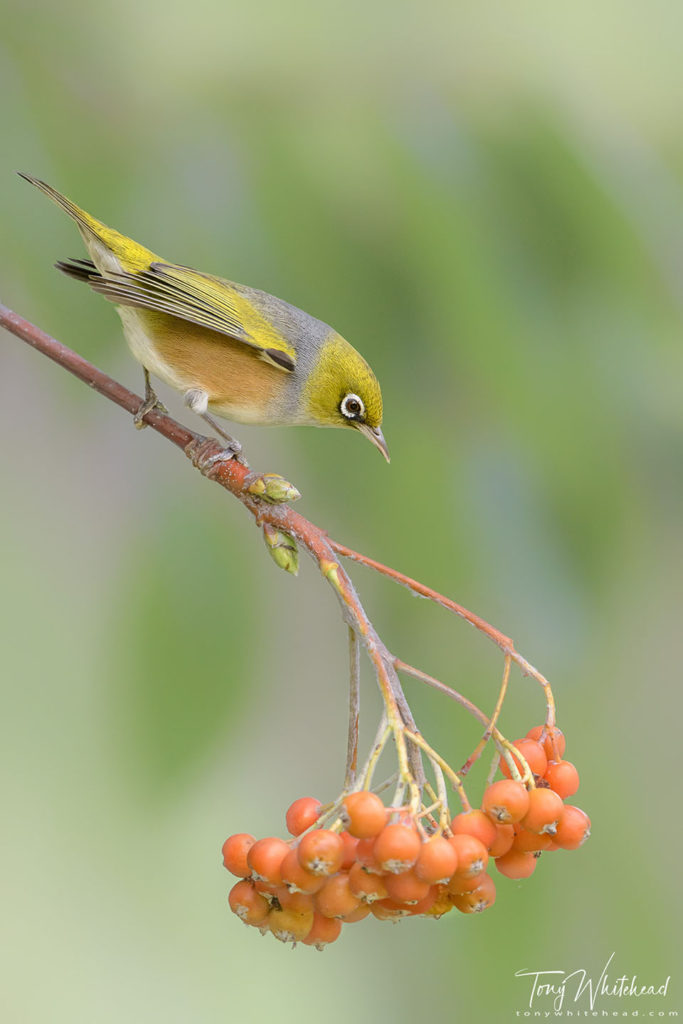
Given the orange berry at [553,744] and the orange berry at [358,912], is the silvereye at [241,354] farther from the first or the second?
the orange berry at [358,912]

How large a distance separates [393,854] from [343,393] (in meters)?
0.58

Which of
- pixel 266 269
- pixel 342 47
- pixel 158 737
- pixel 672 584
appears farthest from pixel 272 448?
pixel 672 584

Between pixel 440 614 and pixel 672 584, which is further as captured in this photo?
pixel 672 584

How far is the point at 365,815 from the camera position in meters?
0.59

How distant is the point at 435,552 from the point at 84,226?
1.85ft

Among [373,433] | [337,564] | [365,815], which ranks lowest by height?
[365,815]

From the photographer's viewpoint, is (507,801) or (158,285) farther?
(158,285)

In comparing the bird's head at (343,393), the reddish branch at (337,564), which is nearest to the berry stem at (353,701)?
the reddish branch at (337,564)

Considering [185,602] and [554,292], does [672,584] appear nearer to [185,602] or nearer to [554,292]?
[554,292]

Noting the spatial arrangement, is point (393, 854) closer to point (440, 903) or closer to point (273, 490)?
point (440, 903)

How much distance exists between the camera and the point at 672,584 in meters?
1.39
